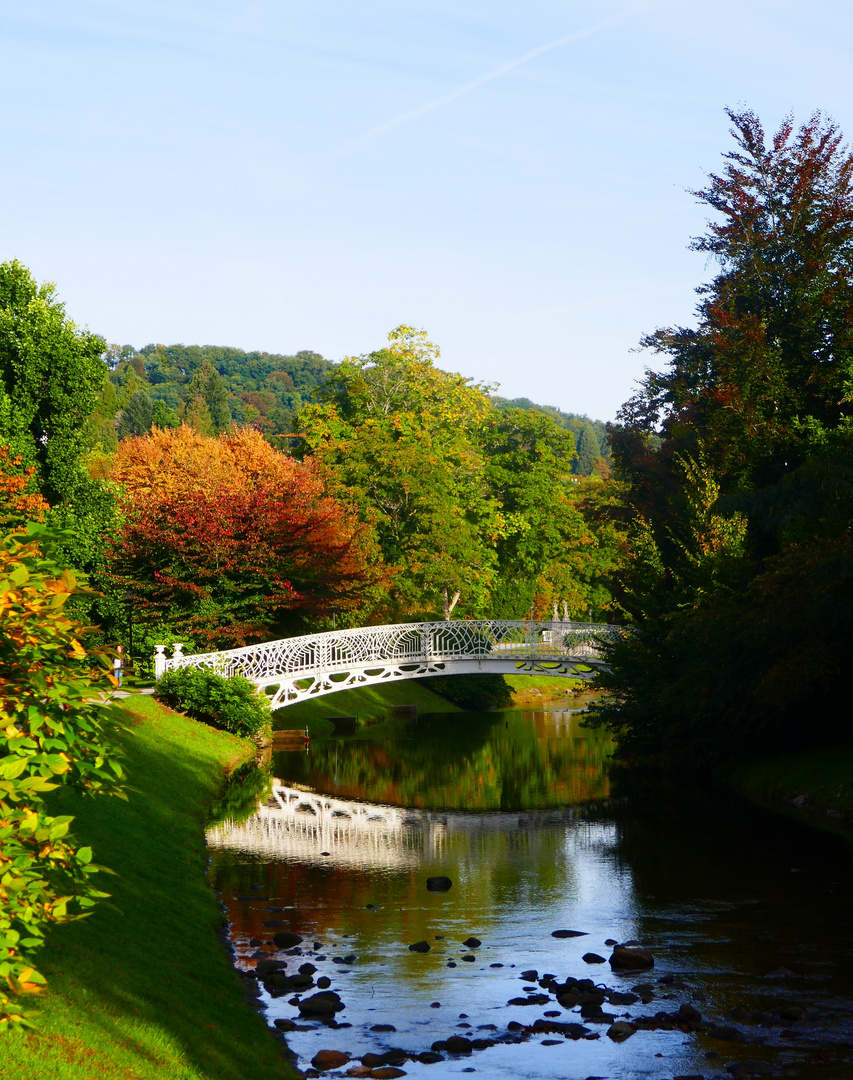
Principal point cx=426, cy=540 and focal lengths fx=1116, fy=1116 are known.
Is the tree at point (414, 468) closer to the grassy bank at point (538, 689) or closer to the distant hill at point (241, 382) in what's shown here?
the grassy bank at point (538, 689)

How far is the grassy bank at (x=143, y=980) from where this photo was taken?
27.4 feet

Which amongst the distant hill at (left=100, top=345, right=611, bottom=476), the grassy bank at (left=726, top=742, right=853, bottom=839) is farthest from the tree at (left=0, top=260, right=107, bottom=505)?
the distant hill at (left=100, top=345, right=611, bottom=476)

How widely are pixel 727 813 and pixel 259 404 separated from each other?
126 metres

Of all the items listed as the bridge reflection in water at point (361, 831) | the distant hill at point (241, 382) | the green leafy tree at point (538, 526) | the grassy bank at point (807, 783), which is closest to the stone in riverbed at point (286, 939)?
the bridge reflection in water at point (361, 831)

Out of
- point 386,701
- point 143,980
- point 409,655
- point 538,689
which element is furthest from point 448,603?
point 143,980

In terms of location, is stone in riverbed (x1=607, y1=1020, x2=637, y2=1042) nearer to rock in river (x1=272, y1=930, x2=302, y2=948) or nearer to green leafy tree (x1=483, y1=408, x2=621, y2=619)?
rock in river (x1=272, y1=930, x2=302, y2=948)

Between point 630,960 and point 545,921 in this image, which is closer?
point 630,960

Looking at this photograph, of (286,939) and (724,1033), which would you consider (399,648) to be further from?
(724,1033)

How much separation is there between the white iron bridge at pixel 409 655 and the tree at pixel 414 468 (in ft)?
30.0

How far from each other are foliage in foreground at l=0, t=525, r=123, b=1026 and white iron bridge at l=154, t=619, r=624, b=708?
2605 cm

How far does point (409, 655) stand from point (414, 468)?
1439 centimetres

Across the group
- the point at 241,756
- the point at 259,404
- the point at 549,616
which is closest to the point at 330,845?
the point at 241,756

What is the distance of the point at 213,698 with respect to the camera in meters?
30.8

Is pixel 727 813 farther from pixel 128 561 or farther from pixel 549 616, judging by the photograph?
pixel 549 616
